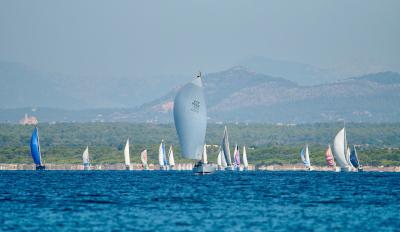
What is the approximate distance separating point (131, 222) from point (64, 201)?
24203 millimetres

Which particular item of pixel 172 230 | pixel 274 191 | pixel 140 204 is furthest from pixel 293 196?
pixel 172 230

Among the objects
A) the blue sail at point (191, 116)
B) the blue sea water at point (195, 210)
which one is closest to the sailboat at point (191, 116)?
the blue sail at point (191, 116)

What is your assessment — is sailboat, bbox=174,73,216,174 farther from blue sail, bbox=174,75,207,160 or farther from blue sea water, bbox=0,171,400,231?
blue sea water, bbox=0,171,400,231

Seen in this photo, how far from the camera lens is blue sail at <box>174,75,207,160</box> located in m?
156

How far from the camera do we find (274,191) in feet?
427

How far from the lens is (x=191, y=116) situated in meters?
157

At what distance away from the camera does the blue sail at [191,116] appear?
156125 mm

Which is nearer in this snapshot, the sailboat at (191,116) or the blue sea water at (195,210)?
the blue sea water at (195,210)

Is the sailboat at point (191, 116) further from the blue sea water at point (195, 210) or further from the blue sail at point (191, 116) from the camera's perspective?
the blue sea water at point (195, 210)

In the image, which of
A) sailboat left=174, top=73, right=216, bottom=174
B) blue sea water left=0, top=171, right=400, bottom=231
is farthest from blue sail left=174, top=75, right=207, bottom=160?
blue sea water left=0, top=171, right=400, bottom=231

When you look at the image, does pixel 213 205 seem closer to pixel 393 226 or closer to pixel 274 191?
pixel 393 226

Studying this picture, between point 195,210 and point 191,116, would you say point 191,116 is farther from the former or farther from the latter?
point 195,210

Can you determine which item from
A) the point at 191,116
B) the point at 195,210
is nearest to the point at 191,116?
the point at 191,116

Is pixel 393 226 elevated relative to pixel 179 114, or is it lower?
lower
